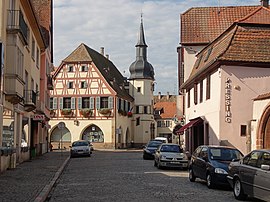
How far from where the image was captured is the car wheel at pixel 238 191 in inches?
565

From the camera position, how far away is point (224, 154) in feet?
62.3

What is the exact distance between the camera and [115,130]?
6781 cm

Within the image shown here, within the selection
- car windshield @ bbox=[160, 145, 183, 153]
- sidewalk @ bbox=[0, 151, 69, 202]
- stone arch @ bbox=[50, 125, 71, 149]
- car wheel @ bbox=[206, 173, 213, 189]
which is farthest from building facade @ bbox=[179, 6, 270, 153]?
stone arch @ bbox=[50, 125, 71, 149]

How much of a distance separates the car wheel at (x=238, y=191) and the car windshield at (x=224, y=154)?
12.0 ft

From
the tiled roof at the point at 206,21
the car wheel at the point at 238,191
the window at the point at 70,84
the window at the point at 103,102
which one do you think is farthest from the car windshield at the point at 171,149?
the window at the point at 70,84

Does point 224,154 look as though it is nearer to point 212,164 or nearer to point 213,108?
point 212,164

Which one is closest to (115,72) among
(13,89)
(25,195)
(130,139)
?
(130,139)

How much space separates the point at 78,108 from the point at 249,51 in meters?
43.9

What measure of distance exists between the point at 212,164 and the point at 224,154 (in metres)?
1.31

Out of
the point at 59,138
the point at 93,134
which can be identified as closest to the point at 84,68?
the point at 93,134

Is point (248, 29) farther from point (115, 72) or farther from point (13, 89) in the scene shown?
point (115, 72)

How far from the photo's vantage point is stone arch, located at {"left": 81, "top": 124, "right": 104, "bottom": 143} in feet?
225

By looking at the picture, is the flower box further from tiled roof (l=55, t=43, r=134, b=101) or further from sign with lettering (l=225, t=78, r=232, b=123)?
sign with lettering (l=225, t=78, r=232, b=123)

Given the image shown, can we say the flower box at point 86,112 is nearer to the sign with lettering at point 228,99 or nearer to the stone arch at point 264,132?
the sign with lettering at point 228,99
